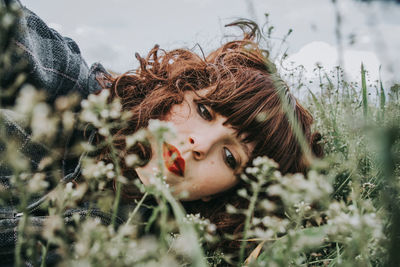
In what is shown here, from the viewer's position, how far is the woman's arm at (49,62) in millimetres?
1454

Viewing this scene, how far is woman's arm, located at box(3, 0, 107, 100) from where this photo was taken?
1.45 metres

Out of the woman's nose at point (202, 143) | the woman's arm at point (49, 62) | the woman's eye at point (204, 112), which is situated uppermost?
the woman's arm at point (49, 62)

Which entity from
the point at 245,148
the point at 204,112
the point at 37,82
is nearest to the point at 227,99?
the point at 204,112

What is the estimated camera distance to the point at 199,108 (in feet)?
5.24

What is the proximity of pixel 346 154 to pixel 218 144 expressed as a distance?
2.62 feet

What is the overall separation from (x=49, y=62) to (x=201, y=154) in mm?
907

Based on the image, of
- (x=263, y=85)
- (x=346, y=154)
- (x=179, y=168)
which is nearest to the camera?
(x=179, y=168)

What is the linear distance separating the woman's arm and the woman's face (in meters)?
0.57

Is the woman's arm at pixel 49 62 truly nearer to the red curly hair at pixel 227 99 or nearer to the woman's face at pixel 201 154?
the red curly hair at pixel 227 99

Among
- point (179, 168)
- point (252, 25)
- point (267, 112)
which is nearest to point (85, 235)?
point (179, 168)

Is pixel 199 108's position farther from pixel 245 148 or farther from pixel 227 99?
pixel 245 148

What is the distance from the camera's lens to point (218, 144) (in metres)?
1.51

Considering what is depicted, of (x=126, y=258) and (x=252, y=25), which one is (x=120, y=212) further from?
(x=252, y=25)

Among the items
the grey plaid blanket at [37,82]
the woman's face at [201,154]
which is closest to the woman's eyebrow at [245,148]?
the woman's face at [201,154]
